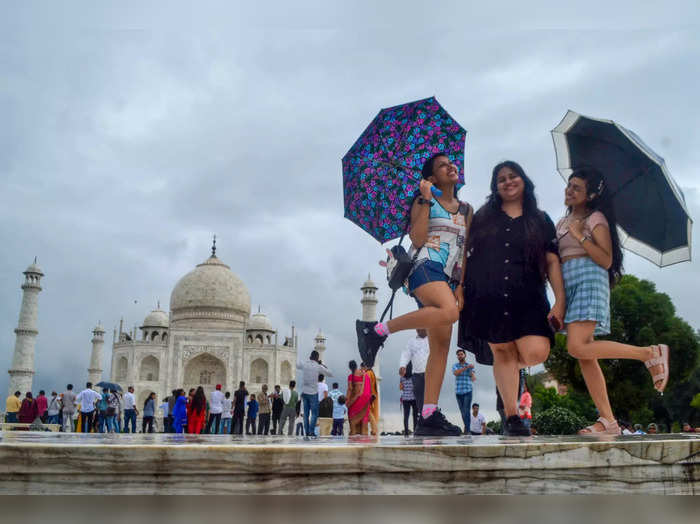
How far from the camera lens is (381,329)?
183 inches

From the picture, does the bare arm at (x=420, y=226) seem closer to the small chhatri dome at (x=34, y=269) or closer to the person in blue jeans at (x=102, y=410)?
the person in blue jeans at (x=102, y=410)

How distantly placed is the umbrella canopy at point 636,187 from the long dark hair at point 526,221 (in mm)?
546

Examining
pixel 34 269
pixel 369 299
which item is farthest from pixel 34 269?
pixel 369 299

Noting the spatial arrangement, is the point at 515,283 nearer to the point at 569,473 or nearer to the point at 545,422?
the point at 569,473

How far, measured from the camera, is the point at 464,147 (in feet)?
18.5

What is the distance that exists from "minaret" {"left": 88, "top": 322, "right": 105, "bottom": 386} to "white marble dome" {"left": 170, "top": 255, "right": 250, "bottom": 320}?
4.61 metres

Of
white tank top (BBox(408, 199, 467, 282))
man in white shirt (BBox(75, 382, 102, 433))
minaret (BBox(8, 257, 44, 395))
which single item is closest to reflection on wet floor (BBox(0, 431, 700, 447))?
white tank top (BBox(408, 199, 467, 282))

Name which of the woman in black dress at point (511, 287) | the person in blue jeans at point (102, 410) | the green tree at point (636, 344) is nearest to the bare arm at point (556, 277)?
the woman in black dress at point (511, 287)

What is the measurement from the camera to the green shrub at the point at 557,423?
599 inches

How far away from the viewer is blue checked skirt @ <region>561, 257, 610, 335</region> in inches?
176

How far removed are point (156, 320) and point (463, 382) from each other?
118ft

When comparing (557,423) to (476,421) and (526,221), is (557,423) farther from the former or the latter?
(526,221)

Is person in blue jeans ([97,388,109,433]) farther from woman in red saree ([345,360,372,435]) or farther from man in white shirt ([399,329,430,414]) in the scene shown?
man in white shirt ([399,329,430,414])

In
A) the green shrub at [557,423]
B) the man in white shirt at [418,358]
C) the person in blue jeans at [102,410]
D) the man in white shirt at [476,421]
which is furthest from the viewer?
the person in blue jeans at [102,410]
